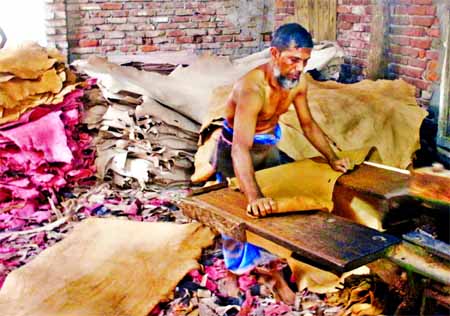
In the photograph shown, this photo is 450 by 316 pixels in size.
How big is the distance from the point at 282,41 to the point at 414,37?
211 cm

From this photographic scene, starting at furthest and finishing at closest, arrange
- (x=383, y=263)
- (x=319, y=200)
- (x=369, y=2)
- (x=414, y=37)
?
(x=369, y=2)
(x=414, y=37)
(x=319, y=200)
(x=383, y=263)

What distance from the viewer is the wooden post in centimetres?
486

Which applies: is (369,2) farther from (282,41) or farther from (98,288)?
(98,288)

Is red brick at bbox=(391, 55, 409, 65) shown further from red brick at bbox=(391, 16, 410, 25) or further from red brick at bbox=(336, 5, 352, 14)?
red brick at bbox=(336, 5, 352, 14)

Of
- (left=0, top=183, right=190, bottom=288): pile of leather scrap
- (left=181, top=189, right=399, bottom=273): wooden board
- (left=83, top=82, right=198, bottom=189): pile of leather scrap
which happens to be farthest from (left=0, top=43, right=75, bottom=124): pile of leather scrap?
(left=181, top=189, right=399, bottom=273): wooden board

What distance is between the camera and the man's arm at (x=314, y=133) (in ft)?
10.9

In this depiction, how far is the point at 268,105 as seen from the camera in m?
3.14

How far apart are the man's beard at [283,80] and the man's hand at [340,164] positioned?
0.62 metres

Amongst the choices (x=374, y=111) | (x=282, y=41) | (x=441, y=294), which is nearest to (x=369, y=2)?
(x=374, y=111)

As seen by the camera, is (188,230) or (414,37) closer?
(188,230)

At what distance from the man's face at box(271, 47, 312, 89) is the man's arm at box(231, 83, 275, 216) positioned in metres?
0.15

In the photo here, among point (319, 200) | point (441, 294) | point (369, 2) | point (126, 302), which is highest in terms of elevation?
point (369, 2)

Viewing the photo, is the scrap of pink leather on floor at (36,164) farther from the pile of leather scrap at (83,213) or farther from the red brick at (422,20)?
the red brick at (422,20)

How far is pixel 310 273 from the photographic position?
3076mm
